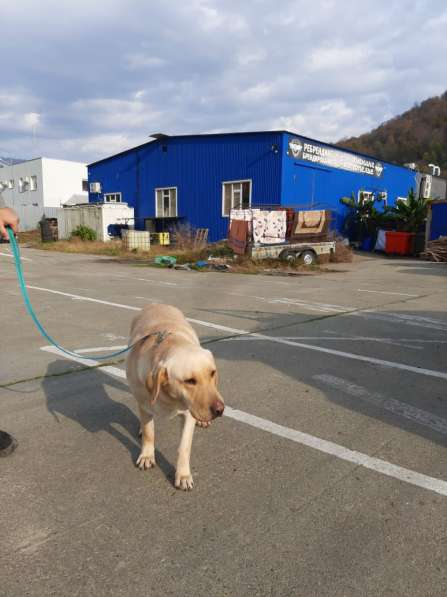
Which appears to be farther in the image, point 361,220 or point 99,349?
point 361,220

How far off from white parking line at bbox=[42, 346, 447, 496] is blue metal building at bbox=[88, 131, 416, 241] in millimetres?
19062

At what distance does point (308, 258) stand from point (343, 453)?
48.4 feet

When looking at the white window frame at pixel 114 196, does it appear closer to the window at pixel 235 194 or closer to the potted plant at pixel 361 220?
the window at pixel 235 194

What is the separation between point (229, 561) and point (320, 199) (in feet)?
79.9

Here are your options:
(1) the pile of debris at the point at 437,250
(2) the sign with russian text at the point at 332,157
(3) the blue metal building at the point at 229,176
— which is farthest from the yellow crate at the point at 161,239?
(1) the pile of debris at the point at 437,250

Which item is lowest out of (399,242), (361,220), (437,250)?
(437,250)

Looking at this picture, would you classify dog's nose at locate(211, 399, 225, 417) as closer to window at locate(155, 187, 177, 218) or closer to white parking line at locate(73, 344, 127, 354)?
white parking line at locate(73, 344, 127, 354)

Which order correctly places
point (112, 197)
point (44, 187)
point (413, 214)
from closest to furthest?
point (413, 214) < point (112, 197) < point (44, 187)

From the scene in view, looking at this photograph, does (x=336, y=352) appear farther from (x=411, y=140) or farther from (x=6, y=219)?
(x=411, y=140)

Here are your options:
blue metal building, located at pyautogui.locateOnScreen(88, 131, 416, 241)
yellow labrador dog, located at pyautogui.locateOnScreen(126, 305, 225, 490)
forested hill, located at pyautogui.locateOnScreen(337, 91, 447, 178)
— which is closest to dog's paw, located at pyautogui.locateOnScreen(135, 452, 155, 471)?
yellow labrador dog, located at pyautogui.locateOnScreen(126, 305, 225, 490)

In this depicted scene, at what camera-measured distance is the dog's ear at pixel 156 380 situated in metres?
2.42

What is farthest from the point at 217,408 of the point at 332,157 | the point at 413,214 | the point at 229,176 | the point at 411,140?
the point at 411,140

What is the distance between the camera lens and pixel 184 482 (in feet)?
8.69

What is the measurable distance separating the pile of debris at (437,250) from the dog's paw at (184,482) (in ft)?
67.0
